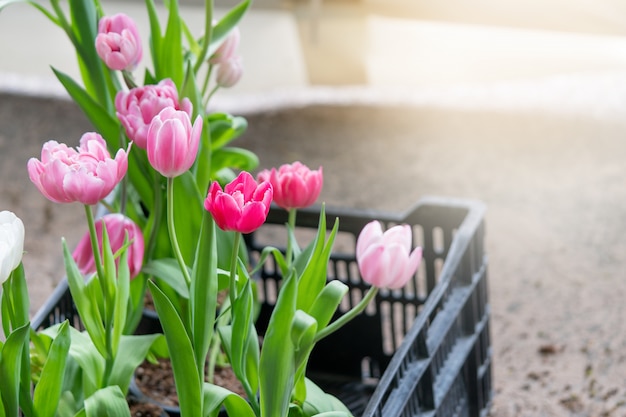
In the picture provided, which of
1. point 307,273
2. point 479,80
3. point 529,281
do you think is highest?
point 307,273

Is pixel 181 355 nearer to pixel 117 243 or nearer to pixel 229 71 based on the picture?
pixel 117 243

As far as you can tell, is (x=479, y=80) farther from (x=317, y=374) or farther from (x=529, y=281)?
(x=317, y=374)

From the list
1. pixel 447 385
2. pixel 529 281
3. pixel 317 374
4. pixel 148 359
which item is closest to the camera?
pixel 447 385

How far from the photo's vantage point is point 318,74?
2.76 metres

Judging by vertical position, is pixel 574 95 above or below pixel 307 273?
below

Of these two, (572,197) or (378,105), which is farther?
(378,105)

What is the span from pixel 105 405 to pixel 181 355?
3.1 inches

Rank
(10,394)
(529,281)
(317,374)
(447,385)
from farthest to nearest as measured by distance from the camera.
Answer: (529,281)
(317,374)
(447,385)
(10,394)

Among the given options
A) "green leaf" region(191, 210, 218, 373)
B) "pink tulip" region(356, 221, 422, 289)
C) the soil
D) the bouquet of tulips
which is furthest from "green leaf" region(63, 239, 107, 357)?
the soil

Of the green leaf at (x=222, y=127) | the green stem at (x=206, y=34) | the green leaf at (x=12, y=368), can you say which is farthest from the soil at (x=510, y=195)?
the green leaf at (x=12, y=368)

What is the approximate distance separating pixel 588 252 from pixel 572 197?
0.75 ft

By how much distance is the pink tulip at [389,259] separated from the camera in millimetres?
691

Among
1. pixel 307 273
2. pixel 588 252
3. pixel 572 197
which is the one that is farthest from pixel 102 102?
pixel 572 197

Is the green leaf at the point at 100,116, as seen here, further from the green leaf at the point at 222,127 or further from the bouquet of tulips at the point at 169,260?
the green leaf at the point at 222,127
